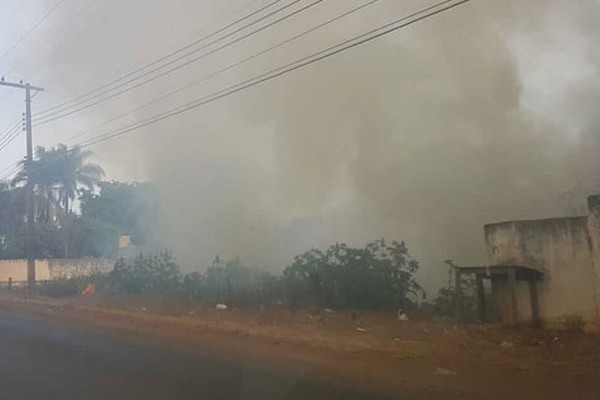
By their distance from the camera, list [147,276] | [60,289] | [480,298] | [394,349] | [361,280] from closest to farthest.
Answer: [394,349]
[480,298]
[361,280]
[147,276]
[60,289]

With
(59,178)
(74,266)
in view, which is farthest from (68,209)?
(74,266)

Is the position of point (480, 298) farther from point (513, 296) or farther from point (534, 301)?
point (534, 301)

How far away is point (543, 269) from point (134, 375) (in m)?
8.79

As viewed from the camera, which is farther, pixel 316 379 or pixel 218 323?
pixel 218 323

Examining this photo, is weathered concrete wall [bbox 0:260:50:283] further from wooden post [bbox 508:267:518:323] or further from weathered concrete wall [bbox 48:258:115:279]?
wooden post [bbox 508:267:518:323]

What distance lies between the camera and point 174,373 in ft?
27.6

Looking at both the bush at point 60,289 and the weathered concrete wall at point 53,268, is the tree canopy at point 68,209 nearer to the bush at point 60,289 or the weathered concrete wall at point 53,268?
the weathered concrete wall at point 53,268

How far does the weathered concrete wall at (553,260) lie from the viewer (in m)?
12.9

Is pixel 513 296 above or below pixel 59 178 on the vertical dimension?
below

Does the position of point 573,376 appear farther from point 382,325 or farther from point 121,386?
point 382,325

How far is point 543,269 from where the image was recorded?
1384 cm

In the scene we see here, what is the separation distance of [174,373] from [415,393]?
297cm

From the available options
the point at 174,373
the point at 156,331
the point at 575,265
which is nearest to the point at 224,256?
the point at 156,331

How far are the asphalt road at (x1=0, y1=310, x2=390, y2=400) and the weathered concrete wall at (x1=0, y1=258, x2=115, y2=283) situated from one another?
2707 cm
